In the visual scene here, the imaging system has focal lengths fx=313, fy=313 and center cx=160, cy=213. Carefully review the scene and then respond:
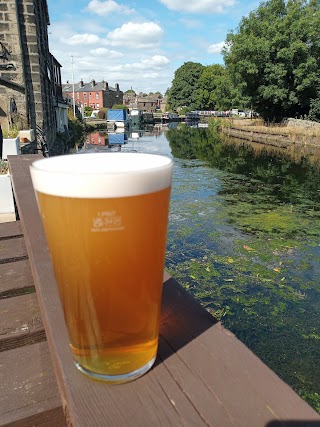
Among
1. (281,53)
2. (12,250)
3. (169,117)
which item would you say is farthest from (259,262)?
(169,117)

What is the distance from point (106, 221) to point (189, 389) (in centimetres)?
35

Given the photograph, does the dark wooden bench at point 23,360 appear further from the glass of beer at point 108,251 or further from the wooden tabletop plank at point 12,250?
the glass of beer at point 108,251

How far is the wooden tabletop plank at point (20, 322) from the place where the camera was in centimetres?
107

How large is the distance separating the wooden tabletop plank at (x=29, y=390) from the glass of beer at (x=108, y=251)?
0.32 m

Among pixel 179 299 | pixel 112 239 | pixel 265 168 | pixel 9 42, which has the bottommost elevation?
pixel 265 168

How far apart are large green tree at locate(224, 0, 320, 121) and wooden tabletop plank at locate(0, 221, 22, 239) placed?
93.1ft

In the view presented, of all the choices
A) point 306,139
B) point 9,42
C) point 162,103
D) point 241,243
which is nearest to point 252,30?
point 306,139

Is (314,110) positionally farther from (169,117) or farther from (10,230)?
(169,117)

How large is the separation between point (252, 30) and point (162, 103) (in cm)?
7250

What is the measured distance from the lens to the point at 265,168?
13297mm

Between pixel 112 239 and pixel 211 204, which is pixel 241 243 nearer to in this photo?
pixel 211 204

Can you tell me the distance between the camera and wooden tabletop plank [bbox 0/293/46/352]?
107cm

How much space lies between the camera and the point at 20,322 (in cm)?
115

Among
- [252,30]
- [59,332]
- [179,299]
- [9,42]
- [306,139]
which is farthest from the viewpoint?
[252,30]
